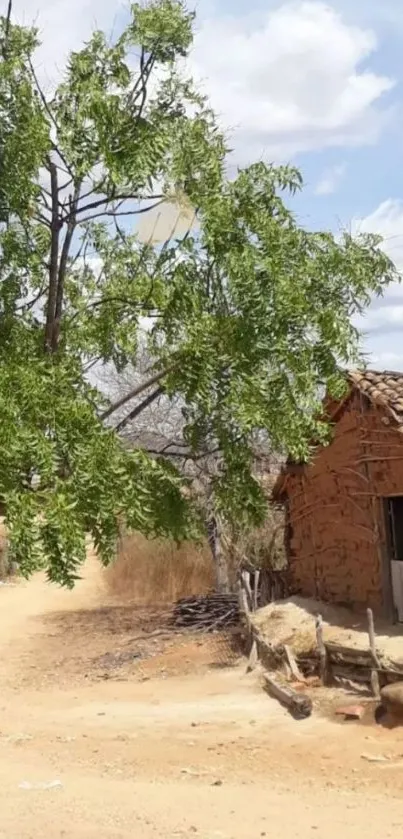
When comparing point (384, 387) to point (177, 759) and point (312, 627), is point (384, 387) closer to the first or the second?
point (312, 627)

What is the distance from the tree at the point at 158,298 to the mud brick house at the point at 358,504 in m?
5.95

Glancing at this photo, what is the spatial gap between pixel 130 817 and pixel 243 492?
305 cm

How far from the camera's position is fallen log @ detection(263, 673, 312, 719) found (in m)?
12.2

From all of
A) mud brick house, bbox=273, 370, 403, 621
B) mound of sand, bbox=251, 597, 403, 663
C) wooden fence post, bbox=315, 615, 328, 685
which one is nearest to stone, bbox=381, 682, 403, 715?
mound of sand, bbox=251, 597, 403, 663

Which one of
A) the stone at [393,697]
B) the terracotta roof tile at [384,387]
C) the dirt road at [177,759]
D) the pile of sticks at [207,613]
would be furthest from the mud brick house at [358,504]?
the stone at [393,697]

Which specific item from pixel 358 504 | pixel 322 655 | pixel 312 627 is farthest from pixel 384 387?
pixel 322 655

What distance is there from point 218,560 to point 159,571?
3.35m

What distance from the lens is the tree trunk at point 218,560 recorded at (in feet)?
73.7

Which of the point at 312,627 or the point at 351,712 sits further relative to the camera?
the point at 312,627

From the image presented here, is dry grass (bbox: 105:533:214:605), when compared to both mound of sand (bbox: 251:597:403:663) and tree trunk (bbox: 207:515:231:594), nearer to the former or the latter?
tree trunk (bbox: 207:515:231:594)

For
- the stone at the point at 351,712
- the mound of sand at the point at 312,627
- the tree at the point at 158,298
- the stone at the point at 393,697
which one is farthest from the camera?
the mound of sand at the point at 312,627

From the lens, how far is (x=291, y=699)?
40.9 feet

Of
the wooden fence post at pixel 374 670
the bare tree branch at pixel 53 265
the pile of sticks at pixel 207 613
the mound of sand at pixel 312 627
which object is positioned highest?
the bare tree branch at pixel 53 265

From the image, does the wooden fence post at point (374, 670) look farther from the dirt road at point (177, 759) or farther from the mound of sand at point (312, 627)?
the dirt road at point (177, 759)
